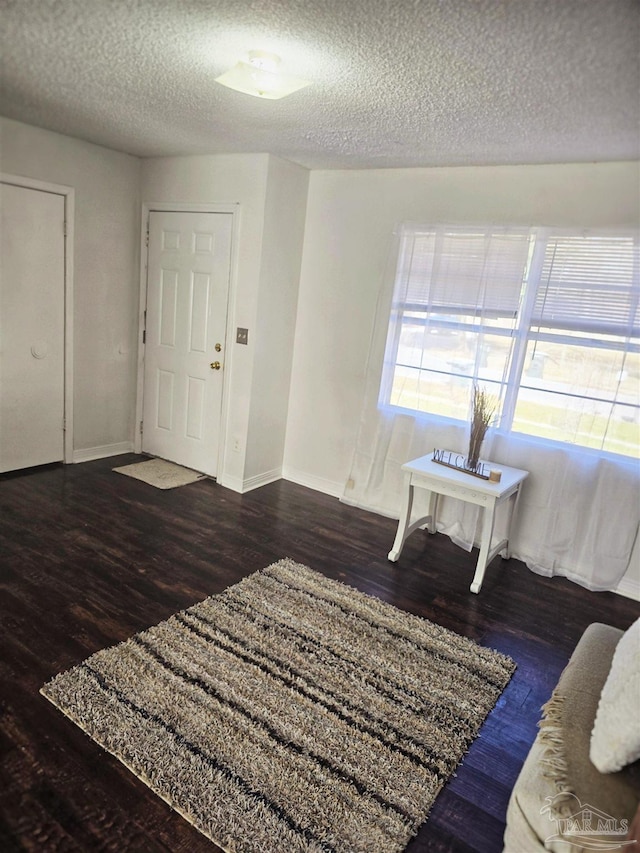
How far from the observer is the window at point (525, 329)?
295 centimetres

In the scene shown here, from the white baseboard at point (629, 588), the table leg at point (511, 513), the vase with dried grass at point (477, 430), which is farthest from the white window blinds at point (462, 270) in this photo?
the white baseboard at point (629, 588)

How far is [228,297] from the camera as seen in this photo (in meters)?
3.96

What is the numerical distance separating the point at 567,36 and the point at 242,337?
2.67 metres

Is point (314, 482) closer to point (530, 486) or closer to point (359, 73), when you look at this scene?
point (530, 486)

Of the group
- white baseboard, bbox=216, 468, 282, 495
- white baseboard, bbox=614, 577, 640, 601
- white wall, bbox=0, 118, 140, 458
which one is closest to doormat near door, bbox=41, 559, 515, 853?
white baseboard, bbox=614, 577, 640, 601

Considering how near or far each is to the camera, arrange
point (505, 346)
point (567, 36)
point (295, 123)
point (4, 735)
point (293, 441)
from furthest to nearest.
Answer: point (293, 441)
point (505, 346)
point (295, 123)
point (4, 735)
point (567, 36)

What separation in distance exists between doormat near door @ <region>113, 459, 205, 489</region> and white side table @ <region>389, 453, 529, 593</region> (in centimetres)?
173

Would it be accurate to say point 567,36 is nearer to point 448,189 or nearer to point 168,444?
point 448,189

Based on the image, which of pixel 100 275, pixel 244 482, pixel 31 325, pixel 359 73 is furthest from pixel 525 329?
pixel 31 325

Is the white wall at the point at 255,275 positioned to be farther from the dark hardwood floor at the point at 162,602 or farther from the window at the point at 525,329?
the window at the point at 525,329

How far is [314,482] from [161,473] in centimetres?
120

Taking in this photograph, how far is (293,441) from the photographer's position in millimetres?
4430

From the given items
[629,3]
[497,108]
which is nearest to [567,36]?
[629,3]

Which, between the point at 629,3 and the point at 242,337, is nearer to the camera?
the point at 629,3
